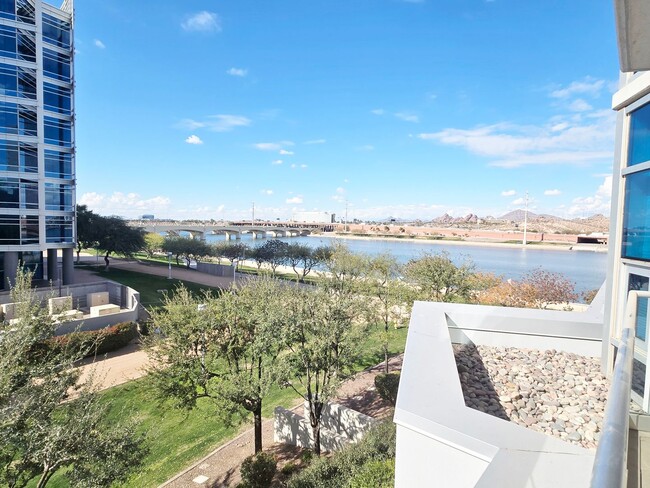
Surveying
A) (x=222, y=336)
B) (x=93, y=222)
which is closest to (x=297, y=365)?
(x=222, y=336)

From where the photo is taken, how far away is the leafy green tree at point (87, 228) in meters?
33.9

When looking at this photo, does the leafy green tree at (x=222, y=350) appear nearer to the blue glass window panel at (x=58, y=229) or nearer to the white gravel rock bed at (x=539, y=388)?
the white gravel rock bed at (x=539, y=388)

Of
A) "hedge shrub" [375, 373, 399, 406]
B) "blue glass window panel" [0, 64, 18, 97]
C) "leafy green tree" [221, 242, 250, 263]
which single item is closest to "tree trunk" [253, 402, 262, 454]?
"hedge shrub" [375, 373, 399, 406]

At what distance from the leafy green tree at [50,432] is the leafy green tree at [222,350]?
2.85 metres

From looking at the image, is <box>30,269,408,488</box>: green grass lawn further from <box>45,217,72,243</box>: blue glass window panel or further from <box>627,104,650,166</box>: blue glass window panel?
<box>45,217,72,243</box>: blue glass window panel

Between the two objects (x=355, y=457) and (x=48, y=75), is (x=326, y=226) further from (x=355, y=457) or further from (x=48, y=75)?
(x=355, y=457)

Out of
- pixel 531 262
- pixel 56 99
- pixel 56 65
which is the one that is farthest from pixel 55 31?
pixel 531 262

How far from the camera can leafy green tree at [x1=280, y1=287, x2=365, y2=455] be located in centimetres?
956

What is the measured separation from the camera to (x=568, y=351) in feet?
21.7

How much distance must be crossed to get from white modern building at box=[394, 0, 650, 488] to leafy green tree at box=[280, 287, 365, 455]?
2.94 meters

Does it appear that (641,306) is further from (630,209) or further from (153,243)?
(153,243)

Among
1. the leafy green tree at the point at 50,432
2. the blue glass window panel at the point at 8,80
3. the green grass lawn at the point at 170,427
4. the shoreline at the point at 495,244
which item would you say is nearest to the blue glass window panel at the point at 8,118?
the blue glass window panel at the point at 8,80

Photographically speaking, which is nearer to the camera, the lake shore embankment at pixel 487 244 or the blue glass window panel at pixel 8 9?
the blue glass window panel at pixel 8 9

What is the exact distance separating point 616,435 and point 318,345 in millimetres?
8901
